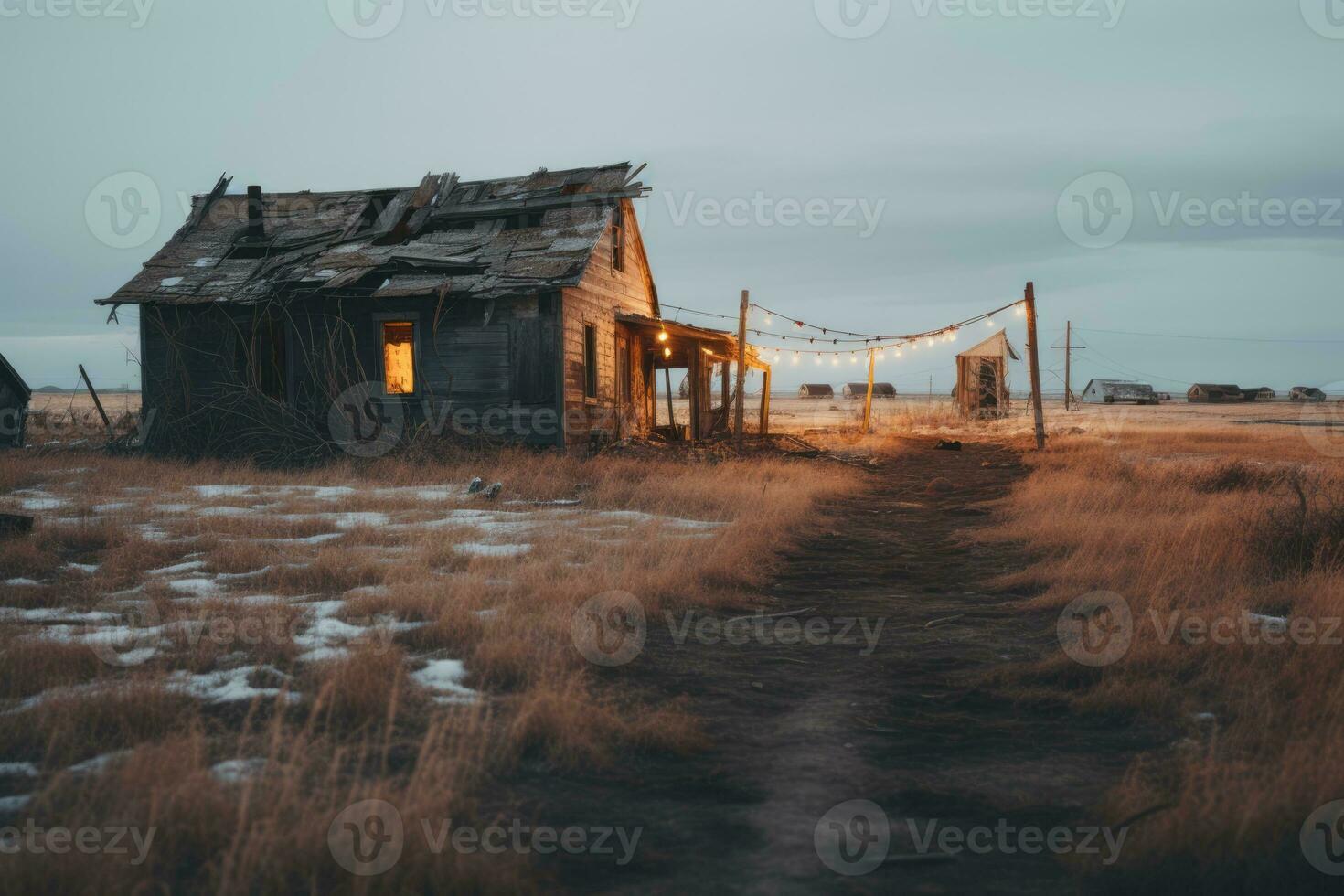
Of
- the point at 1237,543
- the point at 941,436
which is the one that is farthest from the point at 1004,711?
the point at 941,436

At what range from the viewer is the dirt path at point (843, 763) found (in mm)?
2832

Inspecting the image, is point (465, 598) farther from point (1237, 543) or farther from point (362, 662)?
point (1237, 543)

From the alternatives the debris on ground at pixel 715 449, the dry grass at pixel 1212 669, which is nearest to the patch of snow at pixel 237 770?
the dry grass at pixel 1212 669

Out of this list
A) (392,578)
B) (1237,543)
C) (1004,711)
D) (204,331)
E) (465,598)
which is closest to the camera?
(1004,711)

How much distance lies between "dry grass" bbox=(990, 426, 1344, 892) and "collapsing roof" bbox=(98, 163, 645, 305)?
33.4ft

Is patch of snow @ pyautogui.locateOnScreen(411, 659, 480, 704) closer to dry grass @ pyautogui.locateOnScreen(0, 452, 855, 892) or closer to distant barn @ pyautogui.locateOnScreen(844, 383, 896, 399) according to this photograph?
dry grass @ pyautogui.locateOnScreen(0, 452, 855, 892)

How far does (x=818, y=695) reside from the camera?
462cm

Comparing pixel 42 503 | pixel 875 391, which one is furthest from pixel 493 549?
pixel 875 391

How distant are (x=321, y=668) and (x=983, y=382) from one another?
3731 centimetres

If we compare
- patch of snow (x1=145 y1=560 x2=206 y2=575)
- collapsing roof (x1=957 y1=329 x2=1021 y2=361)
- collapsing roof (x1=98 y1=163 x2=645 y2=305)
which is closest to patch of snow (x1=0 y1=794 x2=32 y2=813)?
patch of snow (x1=145 y1=560 x2=206 y2=575)

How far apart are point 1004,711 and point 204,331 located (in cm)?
1729

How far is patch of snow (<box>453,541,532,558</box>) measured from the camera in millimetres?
7703

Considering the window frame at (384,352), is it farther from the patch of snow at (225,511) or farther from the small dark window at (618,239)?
the patch of snow at (225,511)

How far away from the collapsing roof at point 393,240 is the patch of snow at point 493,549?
7798mm
